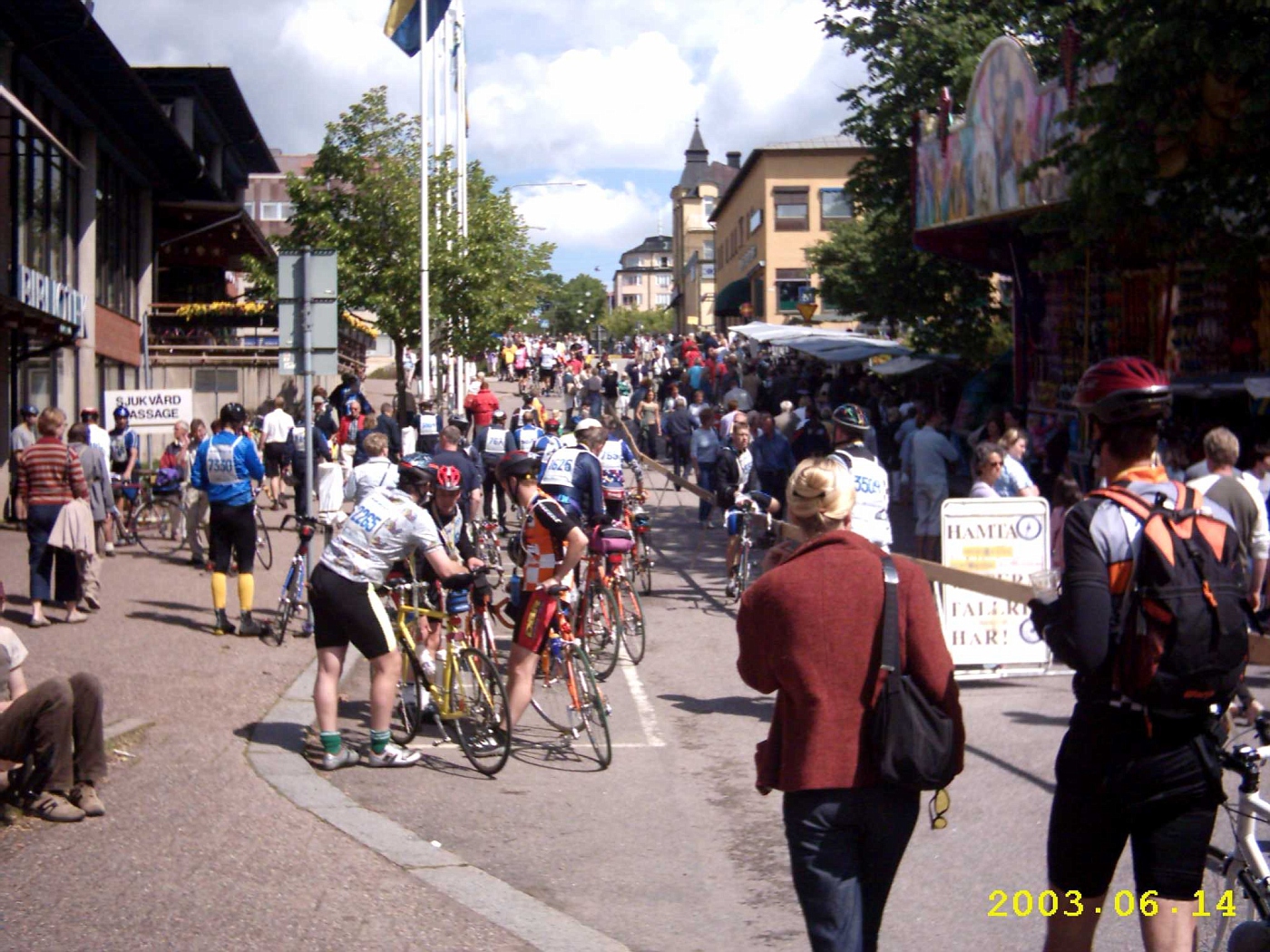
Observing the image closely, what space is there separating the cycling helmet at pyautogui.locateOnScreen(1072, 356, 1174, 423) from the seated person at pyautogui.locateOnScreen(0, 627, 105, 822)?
4.84m

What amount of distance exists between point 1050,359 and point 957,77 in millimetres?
4720

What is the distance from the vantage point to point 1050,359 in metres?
22.3

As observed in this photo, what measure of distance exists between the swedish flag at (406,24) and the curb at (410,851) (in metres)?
20.0

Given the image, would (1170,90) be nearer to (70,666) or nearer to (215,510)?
(215,510)

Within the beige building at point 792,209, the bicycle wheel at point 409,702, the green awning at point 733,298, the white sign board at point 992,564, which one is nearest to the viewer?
the bicycle wheel at point 409,702

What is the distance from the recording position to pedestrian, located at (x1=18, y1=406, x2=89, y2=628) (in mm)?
11781

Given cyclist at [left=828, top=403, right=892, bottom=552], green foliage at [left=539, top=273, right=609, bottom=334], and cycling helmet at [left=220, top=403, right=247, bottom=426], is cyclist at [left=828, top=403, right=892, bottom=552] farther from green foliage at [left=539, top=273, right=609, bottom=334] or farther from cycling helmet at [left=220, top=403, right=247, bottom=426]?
green foliage at [left=539, top=273, right=609, bottom=334]

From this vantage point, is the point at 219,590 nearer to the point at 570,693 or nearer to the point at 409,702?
the point at 409,702

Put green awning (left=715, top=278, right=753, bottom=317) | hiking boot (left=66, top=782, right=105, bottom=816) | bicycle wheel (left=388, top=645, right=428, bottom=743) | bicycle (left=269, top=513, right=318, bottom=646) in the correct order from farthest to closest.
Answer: green awning (left=715, top=278, right=753, bottom=317), bicycle (left=269, top=513, right=318, bottom=646), bicycle wheel (left=388, top=645, right=428, bottom=743), hiking boot (left=66, top=782, right=105, bottom=816)

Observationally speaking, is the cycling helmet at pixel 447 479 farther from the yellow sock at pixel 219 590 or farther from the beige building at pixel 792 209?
the beige building at pixel 792 209

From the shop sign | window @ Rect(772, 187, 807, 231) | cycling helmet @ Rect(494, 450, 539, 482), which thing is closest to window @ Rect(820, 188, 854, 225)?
window @ Rect(772, 187, 807, 231)

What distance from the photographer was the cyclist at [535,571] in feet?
26.5

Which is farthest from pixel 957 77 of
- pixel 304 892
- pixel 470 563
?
pixel 304 892

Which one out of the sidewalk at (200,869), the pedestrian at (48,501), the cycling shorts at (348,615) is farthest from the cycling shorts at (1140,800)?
the pedestrian at (48,501)
